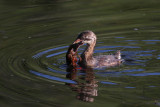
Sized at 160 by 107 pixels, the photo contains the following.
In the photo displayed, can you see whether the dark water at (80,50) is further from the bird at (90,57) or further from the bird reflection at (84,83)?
the bird at (90,57)

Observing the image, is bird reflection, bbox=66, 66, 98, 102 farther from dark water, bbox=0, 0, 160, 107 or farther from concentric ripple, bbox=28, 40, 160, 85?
concentric ripple, bbox=28, 40, 160, 85

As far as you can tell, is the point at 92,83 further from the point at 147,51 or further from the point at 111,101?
the point at 147,51

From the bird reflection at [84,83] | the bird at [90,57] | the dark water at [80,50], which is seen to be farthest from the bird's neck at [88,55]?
the dark water at [80,50]

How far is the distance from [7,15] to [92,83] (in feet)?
23.6

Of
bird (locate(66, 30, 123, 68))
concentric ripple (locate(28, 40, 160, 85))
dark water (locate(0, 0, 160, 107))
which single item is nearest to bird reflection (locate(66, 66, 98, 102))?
dark water (locate(0, 0, 160, 107))

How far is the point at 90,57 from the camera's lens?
9.62 meters

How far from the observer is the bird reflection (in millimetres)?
7440

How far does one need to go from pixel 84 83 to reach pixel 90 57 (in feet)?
5.29

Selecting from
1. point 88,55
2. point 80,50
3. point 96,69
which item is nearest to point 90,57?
point 88,55

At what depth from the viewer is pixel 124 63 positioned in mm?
9602

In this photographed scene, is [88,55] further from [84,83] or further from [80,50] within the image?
[84,83]

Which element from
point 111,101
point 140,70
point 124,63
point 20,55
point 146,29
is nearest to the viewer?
point 111,101

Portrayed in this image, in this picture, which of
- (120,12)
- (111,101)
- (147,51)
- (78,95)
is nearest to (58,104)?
(78,95)

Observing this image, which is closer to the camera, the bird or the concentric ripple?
the concentric ripple
